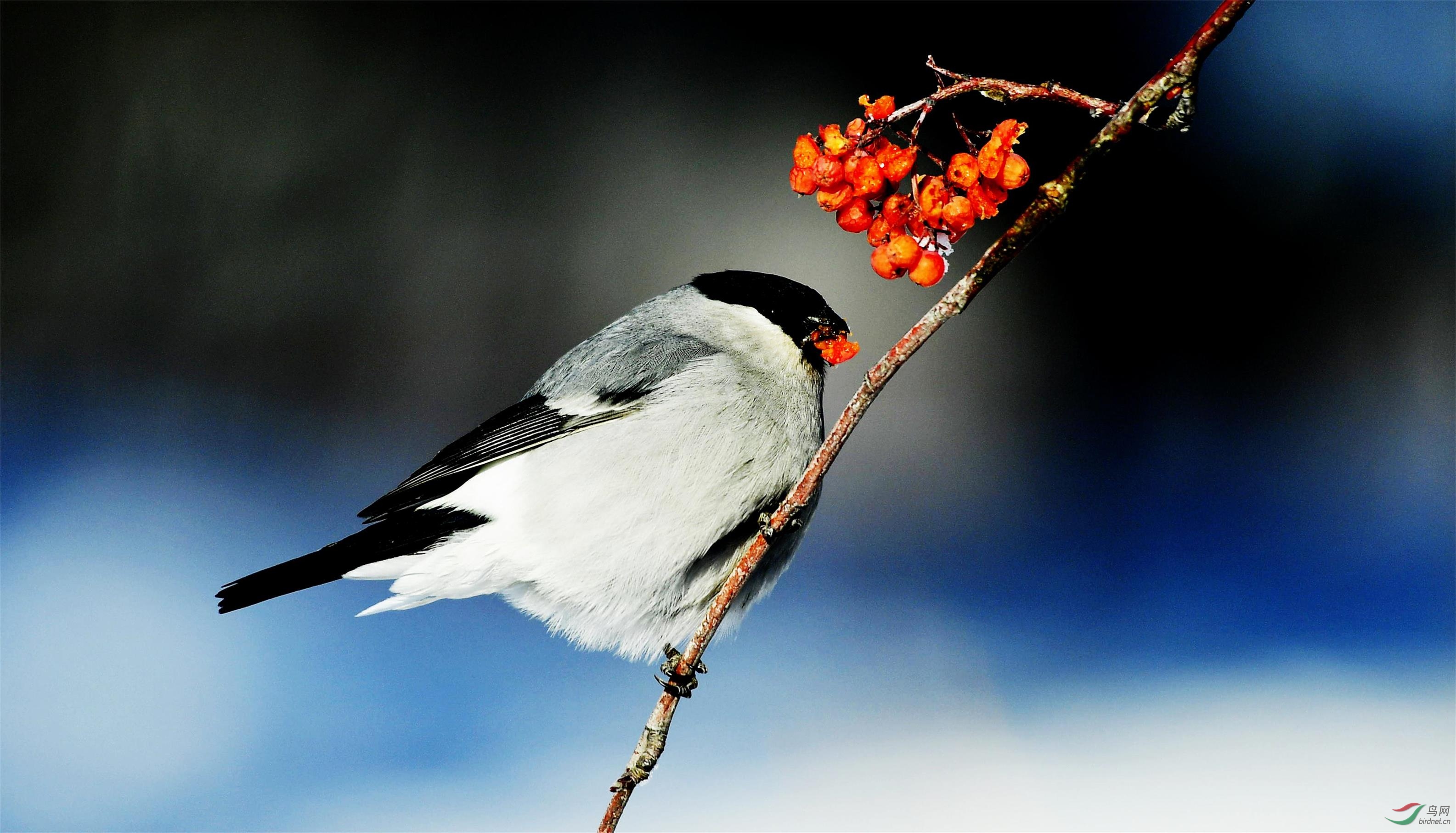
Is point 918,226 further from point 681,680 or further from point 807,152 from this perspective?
point 681,680

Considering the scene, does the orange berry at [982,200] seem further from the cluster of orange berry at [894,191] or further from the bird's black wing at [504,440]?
the bird's black wing at [504,440]

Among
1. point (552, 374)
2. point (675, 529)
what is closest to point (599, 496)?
point (675, 529)

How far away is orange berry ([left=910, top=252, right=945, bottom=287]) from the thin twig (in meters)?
0.04

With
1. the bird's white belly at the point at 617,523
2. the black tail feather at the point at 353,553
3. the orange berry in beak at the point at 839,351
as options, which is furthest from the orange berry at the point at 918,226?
the black tail feather at the point at 353,553

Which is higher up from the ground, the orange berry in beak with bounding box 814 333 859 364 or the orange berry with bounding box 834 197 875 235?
the orange berry in beak with bounding box 814 333 859 364

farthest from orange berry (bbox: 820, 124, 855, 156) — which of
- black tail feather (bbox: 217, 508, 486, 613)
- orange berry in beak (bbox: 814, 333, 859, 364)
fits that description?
black tail feather (bbox: 217, 508, 486, 613)

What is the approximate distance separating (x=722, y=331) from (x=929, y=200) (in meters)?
0.43

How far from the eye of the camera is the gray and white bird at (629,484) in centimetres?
74

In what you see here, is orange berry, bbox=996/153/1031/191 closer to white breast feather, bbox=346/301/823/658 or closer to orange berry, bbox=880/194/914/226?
orange berry, bbox=880/194/914/226

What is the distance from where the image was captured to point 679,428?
2.48ft

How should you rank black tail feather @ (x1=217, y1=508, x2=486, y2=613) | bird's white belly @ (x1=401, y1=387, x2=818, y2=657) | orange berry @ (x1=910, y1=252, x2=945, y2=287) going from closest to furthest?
orange berry @ (x1=910, y1=252, x2=945, y2=287), black tail feather @ (x1=217, y1=508, x2=486, y2=613), bird's white belly @ (x1=401, y1=387, x2=818, y2=657)

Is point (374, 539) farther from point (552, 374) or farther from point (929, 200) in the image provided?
point (929, 200)

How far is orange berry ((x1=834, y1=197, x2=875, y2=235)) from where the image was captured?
51cm

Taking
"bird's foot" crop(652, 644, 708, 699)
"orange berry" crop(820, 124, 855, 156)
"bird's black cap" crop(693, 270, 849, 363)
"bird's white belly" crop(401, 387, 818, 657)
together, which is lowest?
"bird's foot" crop(652, 644, 708, 699)
